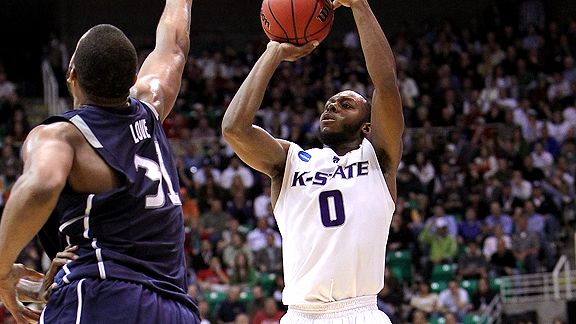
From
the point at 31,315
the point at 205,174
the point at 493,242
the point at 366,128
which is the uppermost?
the point at 366,128

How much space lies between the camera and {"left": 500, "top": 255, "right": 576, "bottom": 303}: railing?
14.9m

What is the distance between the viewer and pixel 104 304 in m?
3.58

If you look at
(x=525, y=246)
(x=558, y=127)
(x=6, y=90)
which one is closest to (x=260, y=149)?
(x=525, y=246)

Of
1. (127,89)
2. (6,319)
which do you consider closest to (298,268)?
(127,89)

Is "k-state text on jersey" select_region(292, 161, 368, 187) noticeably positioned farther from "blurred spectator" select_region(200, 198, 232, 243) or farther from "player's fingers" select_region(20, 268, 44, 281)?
"blurred spectator" select_region(200, 198, 232, 243)

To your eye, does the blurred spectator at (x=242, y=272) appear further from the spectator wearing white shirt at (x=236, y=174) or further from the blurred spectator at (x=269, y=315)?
the spectator wearing white shirt at (x=236, y=174)

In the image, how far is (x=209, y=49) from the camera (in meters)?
22.7

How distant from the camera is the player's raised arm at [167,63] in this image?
429 centimetres

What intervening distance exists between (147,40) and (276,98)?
14.0 ft

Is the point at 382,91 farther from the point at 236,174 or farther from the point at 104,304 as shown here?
the point at 236,174

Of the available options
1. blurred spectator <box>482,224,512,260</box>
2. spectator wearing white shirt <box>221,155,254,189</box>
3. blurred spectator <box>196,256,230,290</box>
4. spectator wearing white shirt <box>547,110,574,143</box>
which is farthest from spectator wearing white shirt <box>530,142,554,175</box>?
blurred spectator <box>196,256,230,290</box>

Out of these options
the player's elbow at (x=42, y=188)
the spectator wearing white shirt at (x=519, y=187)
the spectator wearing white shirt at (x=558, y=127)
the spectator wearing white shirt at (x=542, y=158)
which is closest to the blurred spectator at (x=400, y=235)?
the spectator wearing white shirt at (x=519, y=187)

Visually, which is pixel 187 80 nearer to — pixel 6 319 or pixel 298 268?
pixel 6 319

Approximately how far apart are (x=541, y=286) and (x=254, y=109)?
37.5 feet
